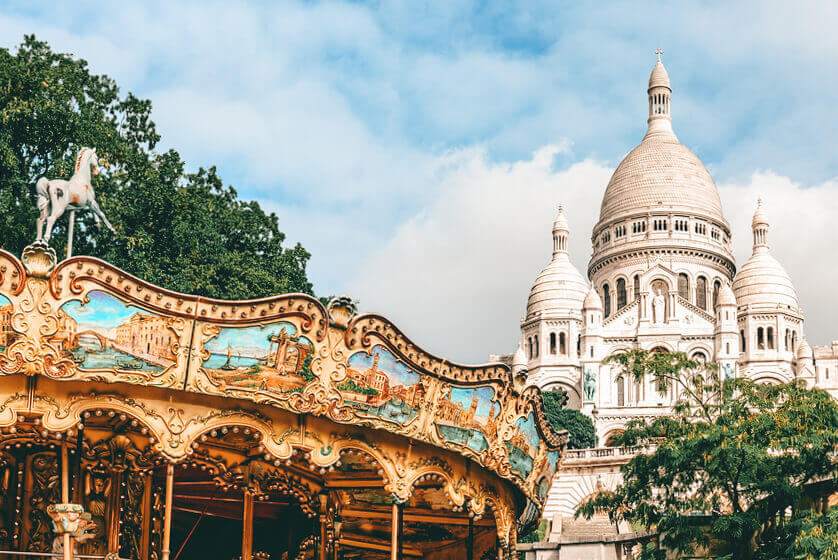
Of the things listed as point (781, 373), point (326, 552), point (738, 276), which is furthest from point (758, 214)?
point (326, 552)

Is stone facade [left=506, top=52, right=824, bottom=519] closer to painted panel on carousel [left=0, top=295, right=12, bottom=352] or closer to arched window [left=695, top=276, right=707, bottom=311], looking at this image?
arched window [left=695, top=276, right=707, bottom=311]

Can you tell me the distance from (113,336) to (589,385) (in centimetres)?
6380

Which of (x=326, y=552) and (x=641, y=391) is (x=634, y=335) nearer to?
(x=641, y=391)

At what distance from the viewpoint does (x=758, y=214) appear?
87125 mm

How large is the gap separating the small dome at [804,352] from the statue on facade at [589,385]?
A: 45.7 ft

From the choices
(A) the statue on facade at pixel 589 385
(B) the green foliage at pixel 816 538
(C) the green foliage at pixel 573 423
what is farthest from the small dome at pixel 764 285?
(B) the green foliage at pixel 816 538

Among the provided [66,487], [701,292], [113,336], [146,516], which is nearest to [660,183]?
[701,292]

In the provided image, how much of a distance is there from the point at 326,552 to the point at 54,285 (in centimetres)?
729

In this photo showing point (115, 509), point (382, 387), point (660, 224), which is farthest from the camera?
point (660, 224)

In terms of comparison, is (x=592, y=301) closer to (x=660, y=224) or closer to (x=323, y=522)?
(x=660, y=224)

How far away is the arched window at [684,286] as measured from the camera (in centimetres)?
8444

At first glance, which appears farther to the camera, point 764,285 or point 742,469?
point 764,285

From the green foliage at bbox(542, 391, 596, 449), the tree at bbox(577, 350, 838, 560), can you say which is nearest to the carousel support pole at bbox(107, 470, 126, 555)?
the tree at bbox(577, 350, 838, 560)

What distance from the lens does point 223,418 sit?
530 inches
